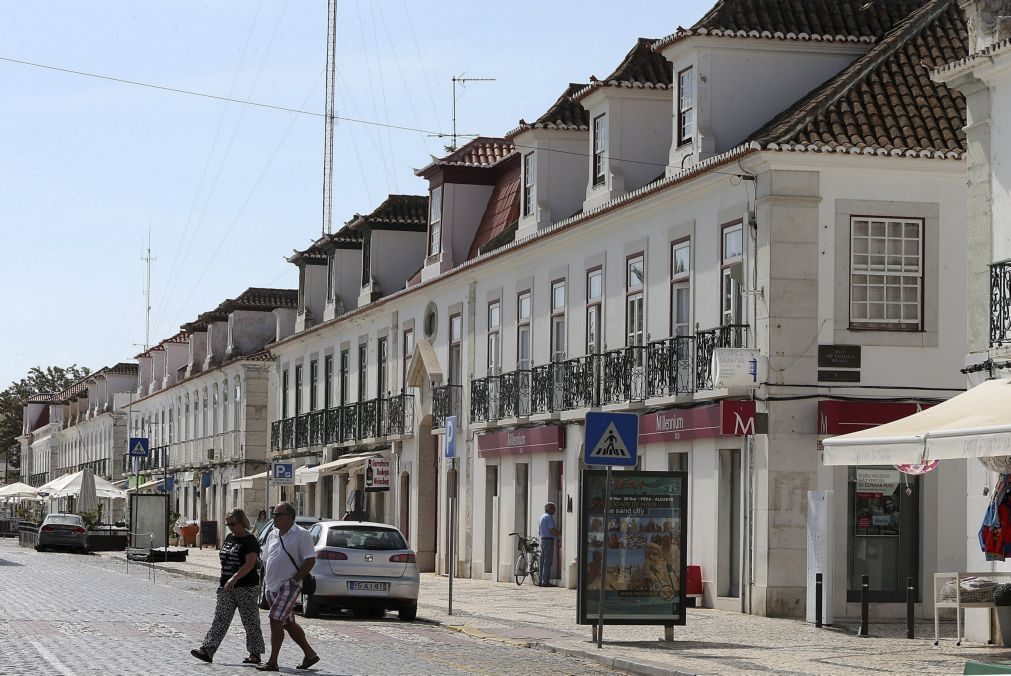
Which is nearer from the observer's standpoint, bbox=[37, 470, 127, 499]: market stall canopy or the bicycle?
the bicycle

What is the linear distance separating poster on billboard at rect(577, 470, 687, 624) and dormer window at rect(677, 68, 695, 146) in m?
10.2

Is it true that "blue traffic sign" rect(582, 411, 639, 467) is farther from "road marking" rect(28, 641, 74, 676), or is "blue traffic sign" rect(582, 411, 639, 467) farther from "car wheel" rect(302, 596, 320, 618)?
"car wheel" rect(302, 596, 320, 618)

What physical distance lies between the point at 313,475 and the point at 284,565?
3153 centimetres

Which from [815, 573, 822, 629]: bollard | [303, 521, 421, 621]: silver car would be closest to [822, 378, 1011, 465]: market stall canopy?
[815, 573, 822, 629]: bollard

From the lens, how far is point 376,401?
157ft

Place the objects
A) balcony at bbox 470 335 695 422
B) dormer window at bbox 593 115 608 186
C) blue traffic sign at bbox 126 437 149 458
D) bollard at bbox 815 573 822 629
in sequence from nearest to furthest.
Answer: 1. bollard at bbox 815 573 822 629
2. balcony at bbox 470 335 695 422
3. dormer window at bbox 593 115 608 186
4. blue traffic sign at bbox 126 437 149 458

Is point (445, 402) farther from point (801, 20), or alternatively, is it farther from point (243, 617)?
point (243, 617)

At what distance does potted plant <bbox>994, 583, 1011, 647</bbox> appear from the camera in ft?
66.7

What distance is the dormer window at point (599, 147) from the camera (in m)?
34.0

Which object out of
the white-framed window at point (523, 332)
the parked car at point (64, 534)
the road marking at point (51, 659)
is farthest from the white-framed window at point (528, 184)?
the parked car at point (64, 534)

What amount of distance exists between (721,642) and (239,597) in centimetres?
638

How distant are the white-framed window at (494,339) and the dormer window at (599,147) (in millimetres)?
5848

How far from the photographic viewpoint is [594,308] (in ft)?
111

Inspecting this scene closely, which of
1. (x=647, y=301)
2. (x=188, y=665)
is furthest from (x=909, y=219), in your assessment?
(x=188, y=665)
